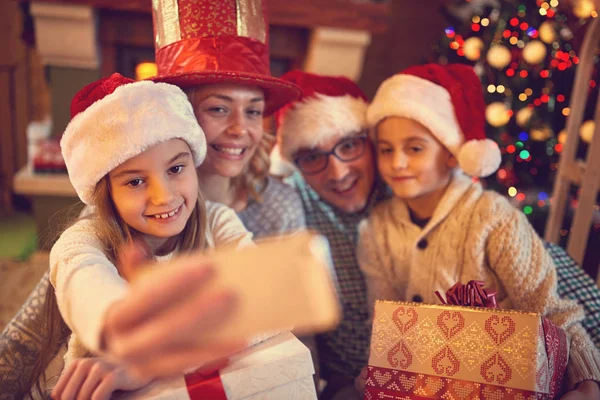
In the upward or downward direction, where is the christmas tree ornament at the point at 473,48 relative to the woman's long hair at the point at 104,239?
upward

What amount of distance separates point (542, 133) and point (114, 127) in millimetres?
2148

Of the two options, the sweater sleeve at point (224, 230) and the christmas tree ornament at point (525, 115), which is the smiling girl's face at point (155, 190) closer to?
the sweater sleeve at point (224, 230)

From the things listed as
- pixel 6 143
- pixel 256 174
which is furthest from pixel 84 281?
pixel 6 143

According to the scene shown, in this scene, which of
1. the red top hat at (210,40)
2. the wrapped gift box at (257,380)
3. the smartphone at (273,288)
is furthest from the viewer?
the red top hat at (210,40)

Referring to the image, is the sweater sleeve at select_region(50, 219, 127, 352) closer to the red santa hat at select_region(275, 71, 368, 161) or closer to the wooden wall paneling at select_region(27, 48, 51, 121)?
the red santa hat at select_region(275, 71, 368, 161)

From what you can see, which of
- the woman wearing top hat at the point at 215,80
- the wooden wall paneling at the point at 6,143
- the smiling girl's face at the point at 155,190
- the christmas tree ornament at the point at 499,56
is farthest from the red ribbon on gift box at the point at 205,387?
the wooden wall paneling at the point at 6,143

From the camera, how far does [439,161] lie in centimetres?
128

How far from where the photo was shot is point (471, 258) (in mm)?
1174

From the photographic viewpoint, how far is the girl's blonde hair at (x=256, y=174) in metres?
1.41

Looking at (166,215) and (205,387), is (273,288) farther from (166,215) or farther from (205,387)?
(166,215)

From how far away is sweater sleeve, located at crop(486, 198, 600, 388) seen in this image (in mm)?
1085

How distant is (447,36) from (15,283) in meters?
2.40

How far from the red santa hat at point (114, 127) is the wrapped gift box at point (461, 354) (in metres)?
0.51

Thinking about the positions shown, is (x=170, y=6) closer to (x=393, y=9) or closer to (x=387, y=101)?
(x=387, y=101)
